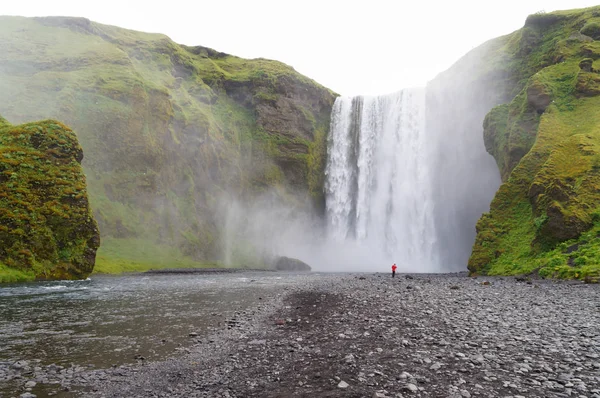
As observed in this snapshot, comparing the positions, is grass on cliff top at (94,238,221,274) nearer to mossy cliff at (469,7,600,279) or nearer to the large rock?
the large rock

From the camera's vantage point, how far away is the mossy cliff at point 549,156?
1041 inches

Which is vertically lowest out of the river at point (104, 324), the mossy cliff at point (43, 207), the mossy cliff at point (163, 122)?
the river at point (104, 324)

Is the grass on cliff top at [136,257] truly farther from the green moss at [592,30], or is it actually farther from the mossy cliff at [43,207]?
the green moss at [592,30]

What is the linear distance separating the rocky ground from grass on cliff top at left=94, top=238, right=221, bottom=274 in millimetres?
38213

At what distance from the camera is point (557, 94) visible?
3931 cm

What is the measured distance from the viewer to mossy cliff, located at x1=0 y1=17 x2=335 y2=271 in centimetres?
5448

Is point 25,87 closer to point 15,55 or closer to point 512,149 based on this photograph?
point 15,55

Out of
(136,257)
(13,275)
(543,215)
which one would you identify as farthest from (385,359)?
(136,257)

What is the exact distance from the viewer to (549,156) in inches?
→ 1261

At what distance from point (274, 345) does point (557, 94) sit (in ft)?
147

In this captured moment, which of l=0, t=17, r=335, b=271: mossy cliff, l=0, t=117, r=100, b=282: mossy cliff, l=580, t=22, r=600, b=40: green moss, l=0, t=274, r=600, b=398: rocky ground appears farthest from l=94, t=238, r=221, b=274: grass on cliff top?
l=580, t=22, r=600, b=40: green moss

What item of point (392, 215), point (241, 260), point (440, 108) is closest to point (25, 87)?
point (241, 260)

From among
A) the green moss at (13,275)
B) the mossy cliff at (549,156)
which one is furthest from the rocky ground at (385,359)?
the green moss at (13,275)

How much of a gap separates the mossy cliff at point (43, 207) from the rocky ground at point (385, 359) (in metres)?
26.6
